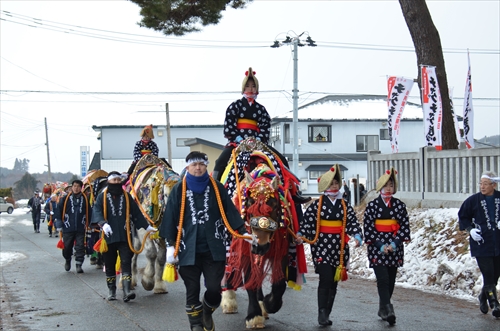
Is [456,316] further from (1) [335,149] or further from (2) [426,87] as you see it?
(1) [335,149]

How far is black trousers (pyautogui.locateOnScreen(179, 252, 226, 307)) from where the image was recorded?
24.0ft

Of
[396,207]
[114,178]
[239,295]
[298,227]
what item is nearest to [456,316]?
[396,207]

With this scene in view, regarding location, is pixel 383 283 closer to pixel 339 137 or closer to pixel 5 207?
pixel 339 137

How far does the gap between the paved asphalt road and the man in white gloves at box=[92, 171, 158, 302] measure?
0.37 metres

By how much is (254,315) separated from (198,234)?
1462mm

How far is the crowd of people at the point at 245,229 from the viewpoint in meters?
7.38

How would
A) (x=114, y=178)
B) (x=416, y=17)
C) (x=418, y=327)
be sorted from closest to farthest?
(x=418, y=327) → (x=114, y=178) → (x=416, y=17)

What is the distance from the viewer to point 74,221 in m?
15.6

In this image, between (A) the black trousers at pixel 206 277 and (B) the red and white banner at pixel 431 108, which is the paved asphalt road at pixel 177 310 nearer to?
(A) the black trousers at pixel 206 277

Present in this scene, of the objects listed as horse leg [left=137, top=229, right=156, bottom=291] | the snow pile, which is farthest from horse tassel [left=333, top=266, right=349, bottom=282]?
horse leg [left=137, top=229, right=156, bottom=291]

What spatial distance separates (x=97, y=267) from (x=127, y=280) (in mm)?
5575

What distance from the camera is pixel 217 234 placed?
24.4ft

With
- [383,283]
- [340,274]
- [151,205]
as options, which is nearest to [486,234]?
[383,283]

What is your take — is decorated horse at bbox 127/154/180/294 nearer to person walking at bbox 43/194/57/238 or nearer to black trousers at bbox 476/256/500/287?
black trousers at bbox 476/256/500/287
